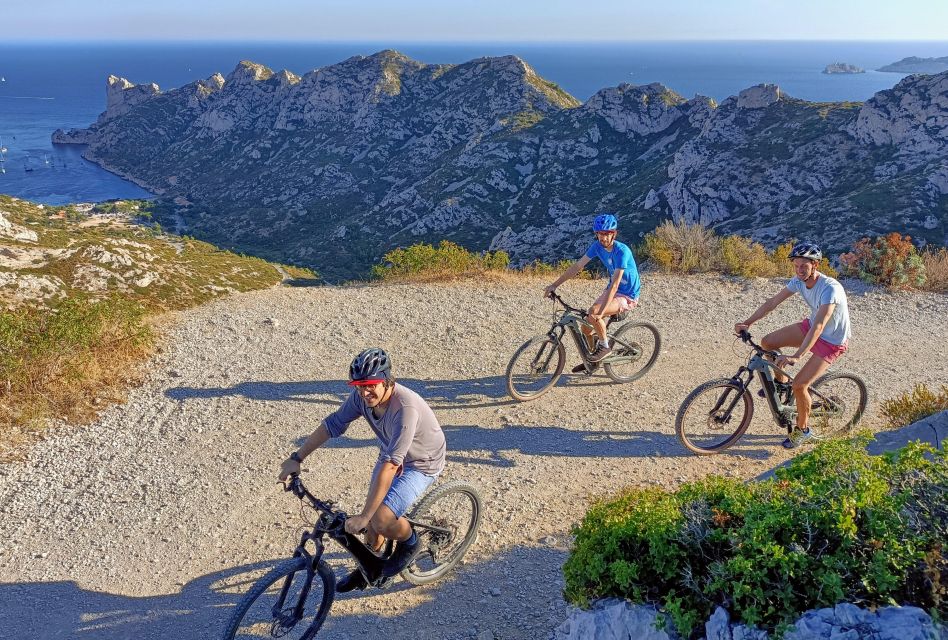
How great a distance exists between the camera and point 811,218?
40.9m

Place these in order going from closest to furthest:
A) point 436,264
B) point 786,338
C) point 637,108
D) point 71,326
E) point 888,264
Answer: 1. point 786,338
2. point 71,326
3. point 888,264
4. point 436,264
5. point 637,108

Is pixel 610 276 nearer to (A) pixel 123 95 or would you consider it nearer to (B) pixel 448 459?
(B) pixel 448 459

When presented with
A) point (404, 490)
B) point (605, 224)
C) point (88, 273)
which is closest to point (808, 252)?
point (605, 224)

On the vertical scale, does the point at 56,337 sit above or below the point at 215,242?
above

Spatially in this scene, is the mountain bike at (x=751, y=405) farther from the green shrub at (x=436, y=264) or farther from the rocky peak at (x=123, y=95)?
the rocky peak at (x=123, y=95)

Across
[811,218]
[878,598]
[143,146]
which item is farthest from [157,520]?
[143,146]

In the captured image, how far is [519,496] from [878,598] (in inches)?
160

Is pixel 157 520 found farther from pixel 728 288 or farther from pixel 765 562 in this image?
pixel 728 288

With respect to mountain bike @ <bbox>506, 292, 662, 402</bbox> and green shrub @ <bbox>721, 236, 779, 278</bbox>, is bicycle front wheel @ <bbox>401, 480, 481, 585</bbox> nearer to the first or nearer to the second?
Answer: mountain bike @ <bbox>506, 292, 662, 402</bbox>

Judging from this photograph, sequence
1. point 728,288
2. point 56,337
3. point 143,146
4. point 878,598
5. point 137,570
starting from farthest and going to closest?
point 143,146 < point 728,288 < point 56,337 < point 137,570 < point 878,598

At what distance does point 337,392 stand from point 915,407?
791 centimetres

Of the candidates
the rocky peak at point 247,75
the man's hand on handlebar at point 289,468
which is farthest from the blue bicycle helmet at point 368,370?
the rocky peak at point 247,75

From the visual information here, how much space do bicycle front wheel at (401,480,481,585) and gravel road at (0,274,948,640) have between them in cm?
16

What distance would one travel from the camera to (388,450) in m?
4.25
